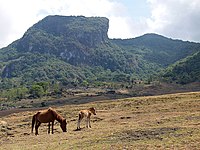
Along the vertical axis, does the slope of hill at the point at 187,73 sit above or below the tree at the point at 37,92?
above

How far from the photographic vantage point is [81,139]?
19.2 meters

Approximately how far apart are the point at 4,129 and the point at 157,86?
8568cm

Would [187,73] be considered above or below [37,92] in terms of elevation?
above

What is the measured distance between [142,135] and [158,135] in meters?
0.89

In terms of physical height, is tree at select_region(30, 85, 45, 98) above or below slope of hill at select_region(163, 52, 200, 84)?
below

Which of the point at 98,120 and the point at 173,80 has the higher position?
the point at 173,80

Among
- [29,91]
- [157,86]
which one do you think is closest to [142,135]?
[157,86]

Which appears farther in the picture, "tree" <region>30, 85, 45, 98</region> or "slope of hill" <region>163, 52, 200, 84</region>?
"slope of hill" <region>163, 52, 200, 84</region>

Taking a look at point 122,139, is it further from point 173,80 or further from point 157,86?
point 173,80

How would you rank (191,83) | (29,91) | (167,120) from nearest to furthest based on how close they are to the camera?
1. (167,120)
2. (191,83)
3. (29,91)

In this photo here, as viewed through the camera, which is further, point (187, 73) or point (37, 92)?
point (187, 73)

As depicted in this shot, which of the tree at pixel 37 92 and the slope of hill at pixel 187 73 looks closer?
the tree at pixel 37 92

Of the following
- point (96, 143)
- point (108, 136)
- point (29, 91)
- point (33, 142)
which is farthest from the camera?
point (29, 91)

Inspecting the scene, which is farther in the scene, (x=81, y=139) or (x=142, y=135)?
(x=81, y=139)
